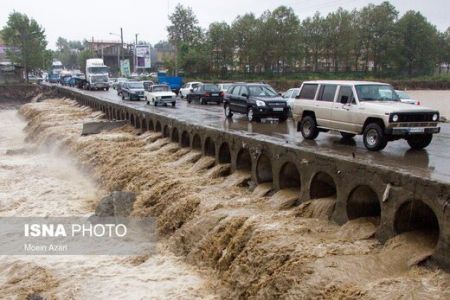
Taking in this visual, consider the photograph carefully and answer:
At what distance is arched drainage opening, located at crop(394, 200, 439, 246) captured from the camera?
348 inches

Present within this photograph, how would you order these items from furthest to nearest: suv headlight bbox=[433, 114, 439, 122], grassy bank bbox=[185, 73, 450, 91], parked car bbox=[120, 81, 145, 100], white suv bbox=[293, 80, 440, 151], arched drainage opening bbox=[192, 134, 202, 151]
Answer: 1. grassy bank bbox=[185, 73, 450, 91]
2. parked car bbox=[120, 81, 145, 100]
3. arched drainage opening bbox=[192, 134, 202, 151]
4. suv headlight bbox=[433, 114, 439, 122]
5. white suv bbox=[293, 80, 440, 151]

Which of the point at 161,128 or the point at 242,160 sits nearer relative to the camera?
the point at 242,160

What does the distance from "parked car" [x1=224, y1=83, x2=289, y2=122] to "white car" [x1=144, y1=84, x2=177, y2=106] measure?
1164 centimetres

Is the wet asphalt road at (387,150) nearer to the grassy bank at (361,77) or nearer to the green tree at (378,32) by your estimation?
the grassy bank at (361,77)

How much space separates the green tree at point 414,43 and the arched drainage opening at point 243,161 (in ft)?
256

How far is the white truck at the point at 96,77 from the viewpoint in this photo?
60969 millimetres

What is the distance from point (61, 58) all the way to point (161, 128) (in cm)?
16744

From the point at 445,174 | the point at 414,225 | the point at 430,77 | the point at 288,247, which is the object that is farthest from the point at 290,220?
the point at 430,77

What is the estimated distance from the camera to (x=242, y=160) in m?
15.9

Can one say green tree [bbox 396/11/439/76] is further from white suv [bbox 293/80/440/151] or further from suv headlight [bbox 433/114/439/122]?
suv headlight [bbox 433/114/439/122]

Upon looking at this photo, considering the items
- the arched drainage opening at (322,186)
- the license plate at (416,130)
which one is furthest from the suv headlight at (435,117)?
the arched drainage opening at (322,186)

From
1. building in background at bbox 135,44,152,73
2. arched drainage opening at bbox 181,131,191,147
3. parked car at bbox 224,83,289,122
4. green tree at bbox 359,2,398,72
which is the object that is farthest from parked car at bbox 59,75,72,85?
arched drainage opening at bbox 181,131,191,147

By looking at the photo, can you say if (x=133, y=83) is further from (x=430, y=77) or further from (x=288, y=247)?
(x=430, y=77)

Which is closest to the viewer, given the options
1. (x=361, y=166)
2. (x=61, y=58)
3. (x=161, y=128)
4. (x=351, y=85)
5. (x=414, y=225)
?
(x=414, y=225)
